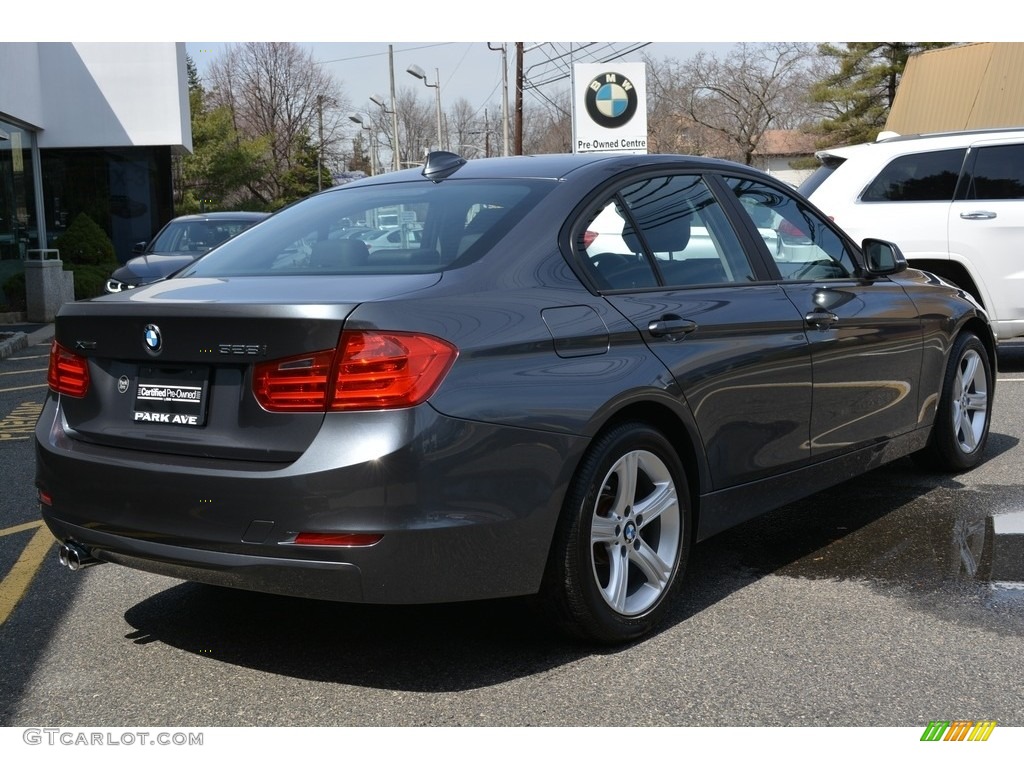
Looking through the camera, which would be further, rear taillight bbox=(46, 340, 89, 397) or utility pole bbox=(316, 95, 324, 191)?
utility pole bbox=(316, 95, 324, 191)

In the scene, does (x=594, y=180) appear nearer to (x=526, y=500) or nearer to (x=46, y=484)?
(x=526, y=500)

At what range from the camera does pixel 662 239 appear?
432cm

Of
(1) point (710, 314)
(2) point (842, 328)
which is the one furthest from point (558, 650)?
(2) point (842, 328)

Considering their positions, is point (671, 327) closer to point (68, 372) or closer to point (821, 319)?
point (821, 319)

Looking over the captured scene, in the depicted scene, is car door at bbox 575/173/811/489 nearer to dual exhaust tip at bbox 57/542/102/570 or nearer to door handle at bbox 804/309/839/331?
door handle at bbox 804/309/839/331

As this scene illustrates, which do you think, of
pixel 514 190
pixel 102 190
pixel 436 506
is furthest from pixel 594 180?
pixel 102 190

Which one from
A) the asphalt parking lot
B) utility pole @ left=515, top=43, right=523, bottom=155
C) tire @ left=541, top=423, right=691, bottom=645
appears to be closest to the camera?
the asphalt parking lot

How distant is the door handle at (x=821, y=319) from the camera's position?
4.74m

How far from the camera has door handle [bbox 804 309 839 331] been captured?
4742 millimetres

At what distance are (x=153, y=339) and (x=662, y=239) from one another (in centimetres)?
186

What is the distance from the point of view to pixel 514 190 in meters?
4.13

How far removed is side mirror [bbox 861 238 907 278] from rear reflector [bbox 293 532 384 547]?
3.12m

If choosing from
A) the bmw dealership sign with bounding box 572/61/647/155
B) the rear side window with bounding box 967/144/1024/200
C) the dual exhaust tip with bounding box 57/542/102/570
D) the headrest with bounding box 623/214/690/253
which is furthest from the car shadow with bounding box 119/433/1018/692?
the bmw dealership sign with bounding box 572/61/647/155

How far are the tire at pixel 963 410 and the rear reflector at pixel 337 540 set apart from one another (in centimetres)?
378
